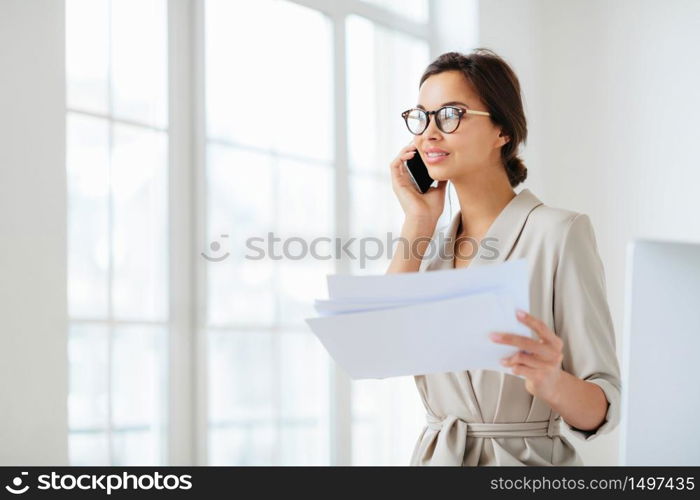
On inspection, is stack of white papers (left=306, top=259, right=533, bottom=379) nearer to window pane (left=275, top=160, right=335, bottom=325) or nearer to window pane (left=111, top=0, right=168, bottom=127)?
window pane (left=111, top=0, right=168, bottom=127)

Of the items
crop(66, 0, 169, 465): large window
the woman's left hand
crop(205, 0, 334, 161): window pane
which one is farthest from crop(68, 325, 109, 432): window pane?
the woman's left hand

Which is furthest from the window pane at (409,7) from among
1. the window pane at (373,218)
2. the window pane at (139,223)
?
the window pane at (139,223)

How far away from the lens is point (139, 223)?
118 inches

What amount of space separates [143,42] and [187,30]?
199 mm

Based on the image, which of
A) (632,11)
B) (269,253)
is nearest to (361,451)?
(269,253)

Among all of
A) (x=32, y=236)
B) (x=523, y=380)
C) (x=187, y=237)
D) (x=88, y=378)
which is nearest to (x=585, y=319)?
(x=523, y=380)

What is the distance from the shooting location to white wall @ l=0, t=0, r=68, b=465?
97.3 inches

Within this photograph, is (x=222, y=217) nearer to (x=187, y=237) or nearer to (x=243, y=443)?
(x=187, y=237)

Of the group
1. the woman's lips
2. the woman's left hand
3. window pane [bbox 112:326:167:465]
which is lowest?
window pane [bbox 112:326:167:465]

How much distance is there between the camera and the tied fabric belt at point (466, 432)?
1.63 m

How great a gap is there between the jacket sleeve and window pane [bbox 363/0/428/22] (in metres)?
2.62

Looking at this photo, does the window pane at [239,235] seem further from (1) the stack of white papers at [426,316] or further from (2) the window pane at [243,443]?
(1) the stack of white papers at [426,316]
